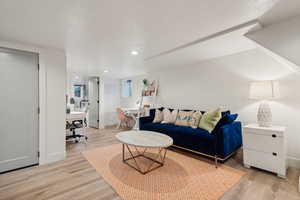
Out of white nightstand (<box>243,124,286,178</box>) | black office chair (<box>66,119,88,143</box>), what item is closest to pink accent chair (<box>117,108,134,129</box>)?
black office chair (<box>66,119,88,143</box>)

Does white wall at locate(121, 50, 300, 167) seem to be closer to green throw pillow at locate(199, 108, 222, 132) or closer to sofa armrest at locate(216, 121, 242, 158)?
sofa armrest at locate(216, 121, 242, 158)

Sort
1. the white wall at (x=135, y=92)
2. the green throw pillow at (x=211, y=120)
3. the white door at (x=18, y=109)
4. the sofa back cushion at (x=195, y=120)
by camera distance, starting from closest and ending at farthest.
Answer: the white door at (x=18, y=109) → the green throw pillow at (x=211, y=120) → the sofa back cushion at (x=195, y=120) → the white wall at (x=135, y=92)

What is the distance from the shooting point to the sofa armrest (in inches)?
95.4

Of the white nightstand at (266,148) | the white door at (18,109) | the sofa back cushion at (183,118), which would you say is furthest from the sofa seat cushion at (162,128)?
the white door at (18,109)

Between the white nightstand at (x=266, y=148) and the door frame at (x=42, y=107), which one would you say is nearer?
the white nightstand at (x=266, y=148)

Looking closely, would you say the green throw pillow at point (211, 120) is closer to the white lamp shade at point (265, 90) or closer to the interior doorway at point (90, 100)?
the white lamp shade at point (265, 90)

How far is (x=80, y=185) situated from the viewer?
1.94 m

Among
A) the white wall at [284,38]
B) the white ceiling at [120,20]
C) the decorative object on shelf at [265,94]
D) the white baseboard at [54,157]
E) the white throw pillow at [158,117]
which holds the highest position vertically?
the white ceiling at [120,20]

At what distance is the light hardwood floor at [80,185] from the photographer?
172 centimetres

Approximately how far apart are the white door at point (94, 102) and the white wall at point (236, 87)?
2.83 m

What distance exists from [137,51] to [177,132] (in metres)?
1.94

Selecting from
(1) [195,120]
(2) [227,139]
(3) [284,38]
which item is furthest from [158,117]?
(3) [284,38]

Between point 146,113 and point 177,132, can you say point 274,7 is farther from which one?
point 146,113

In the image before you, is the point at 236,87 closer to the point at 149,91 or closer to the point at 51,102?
the point at 149,91
